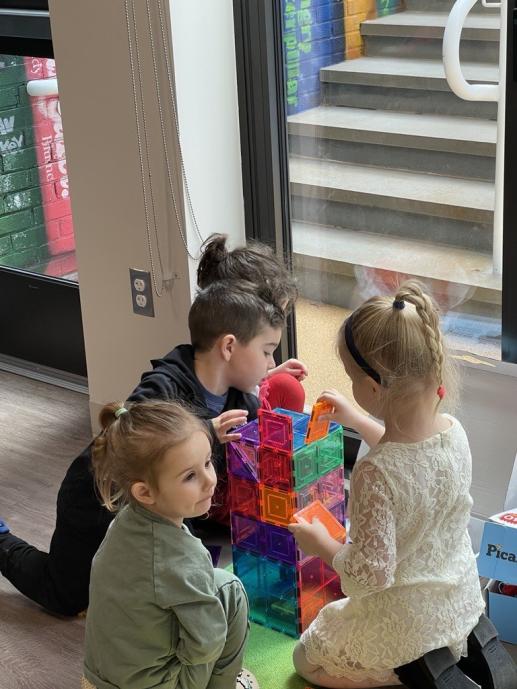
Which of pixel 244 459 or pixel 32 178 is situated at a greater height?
pixel 32 178

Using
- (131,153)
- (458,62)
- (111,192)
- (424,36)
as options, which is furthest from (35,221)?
(458,62)

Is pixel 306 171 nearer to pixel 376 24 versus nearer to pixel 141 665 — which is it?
pixel 376 24

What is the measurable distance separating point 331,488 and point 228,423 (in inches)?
12.0

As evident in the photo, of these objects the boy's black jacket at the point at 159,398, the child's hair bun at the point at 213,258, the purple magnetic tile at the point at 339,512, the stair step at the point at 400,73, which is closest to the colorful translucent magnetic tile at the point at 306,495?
the purple magnetic tile at the point at 339,512

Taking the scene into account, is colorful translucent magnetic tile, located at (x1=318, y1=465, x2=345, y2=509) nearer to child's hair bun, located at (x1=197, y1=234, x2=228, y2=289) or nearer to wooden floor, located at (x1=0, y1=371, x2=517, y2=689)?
wooden floor, located at (x1=0, y1=371, x2=517, y2=689)

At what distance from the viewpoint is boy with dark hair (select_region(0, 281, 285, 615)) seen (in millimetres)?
2396

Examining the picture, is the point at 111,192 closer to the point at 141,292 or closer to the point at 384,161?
the point at 141,292

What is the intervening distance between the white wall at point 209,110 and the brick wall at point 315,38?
6.3 inches

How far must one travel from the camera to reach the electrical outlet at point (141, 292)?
3.12 metres

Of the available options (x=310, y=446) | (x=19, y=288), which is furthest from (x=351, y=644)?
(x=19, y=288)

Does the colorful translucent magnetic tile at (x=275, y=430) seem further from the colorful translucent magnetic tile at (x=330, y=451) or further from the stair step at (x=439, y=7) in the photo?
the stair step at (x=439, y=7)

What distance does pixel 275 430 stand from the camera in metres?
2.31

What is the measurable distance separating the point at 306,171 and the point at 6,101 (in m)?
1.20

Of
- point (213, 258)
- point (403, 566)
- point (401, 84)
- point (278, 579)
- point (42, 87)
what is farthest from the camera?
point (42, 87)
